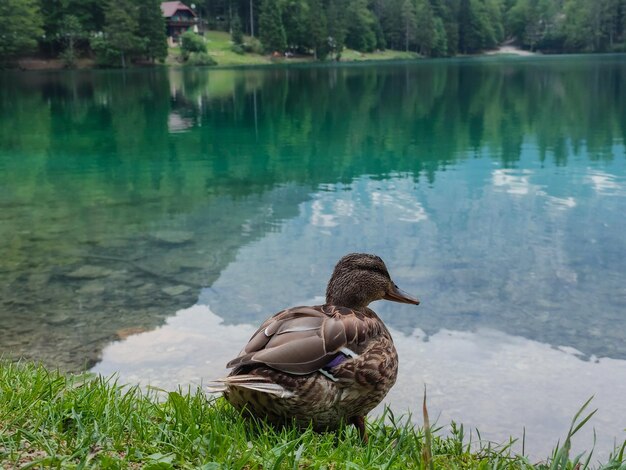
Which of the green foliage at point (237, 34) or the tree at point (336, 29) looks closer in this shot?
the green foliage at point (237, 34)

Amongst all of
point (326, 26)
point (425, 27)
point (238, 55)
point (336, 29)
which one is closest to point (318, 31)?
point (326, 26)

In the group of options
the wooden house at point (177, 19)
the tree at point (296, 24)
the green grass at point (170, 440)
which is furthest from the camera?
the wooden house at point (177, 19)

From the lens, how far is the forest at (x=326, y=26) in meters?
94.2

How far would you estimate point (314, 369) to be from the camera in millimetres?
3838

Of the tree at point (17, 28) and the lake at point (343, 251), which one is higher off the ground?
the tree at point (17, 28)

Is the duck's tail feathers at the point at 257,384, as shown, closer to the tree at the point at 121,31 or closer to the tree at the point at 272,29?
the tree at the point at 121,31

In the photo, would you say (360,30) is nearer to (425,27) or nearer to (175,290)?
(425,27)

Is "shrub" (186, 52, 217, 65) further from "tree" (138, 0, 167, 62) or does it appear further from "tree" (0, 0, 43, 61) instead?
"tree" (0, 0, 43, 61)

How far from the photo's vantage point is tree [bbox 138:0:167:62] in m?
98.2

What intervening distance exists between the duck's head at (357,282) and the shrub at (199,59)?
343 feet

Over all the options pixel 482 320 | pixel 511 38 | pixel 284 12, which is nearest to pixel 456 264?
pixel 482 320

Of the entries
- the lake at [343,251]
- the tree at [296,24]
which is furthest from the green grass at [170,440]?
the tree at [296,24]

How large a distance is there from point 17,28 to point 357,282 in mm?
91678

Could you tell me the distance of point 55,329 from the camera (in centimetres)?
916
